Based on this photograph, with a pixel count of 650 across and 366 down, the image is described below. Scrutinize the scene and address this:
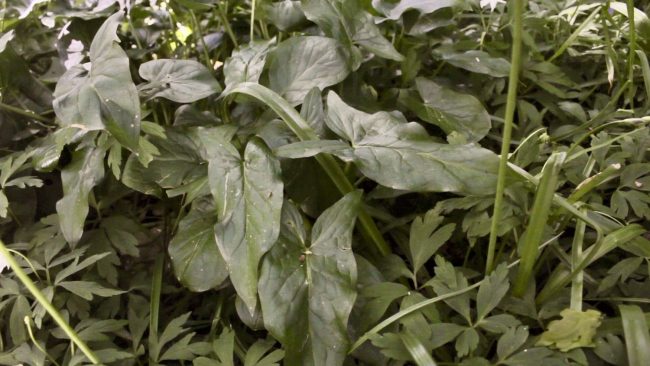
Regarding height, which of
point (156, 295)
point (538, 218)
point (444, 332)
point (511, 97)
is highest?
point (511, 97)

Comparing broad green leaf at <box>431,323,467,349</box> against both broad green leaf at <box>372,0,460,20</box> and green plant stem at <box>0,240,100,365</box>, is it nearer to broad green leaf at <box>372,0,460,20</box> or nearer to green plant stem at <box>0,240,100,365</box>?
green plant stem at <box>0,240,100,365</box>

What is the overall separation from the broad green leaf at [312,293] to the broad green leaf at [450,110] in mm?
261

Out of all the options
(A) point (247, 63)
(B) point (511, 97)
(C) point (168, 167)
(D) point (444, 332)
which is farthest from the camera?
(A) point (247, 63)

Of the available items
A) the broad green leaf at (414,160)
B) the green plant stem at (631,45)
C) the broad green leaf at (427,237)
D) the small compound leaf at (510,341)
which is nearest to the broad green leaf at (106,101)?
the broad green leaf at (414,160)

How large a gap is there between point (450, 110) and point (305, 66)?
236 mm

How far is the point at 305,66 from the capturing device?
75 cm

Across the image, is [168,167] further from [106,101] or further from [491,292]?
[491,292]

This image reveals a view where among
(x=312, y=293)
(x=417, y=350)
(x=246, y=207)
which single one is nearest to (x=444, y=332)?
(x=417, y=350)

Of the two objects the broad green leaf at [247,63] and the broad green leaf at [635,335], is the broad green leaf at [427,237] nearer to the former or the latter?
the broad green leaf at [635,335]

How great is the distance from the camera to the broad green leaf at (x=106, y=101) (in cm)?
58

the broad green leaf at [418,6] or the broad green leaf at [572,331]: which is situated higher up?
the broad green leaf at [418,6]

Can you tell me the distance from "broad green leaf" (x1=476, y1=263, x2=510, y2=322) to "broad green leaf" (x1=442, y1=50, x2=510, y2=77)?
15.4 inches

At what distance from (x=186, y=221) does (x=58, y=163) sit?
0.70 ft

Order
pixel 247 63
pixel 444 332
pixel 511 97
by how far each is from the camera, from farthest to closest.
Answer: pixel 247 63 < pixel 444 332 < pixel 511 97
